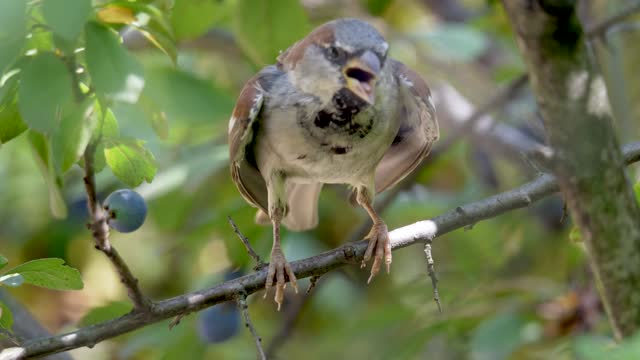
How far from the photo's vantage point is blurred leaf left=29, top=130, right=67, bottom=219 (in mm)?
2039

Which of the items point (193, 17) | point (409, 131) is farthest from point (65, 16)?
point (409, 131)

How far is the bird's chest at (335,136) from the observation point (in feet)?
10.6

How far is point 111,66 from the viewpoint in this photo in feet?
6.54

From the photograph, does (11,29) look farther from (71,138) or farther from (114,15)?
(114,15)

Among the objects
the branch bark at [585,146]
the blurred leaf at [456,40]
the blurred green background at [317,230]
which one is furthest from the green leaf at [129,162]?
the blurred leaf at [456,40]

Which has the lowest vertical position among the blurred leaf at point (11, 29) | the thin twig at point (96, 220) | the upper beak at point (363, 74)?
the upper beak at point (363, 74)

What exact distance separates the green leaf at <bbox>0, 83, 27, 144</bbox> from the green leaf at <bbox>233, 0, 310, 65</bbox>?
1096mm

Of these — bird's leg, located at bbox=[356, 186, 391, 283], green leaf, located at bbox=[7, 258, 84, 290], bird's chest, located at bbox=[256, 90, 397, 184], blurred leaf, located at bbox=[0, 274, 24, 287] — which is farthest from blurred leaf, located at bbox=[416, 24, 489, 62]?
blurred leaf, located at bbox=[0, 274, 24, 287]

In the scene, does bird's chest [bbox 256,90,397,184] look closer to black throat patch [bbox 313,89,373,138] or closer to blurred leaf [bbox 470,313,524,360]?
black throat patch [bbox 313,89,373,138]

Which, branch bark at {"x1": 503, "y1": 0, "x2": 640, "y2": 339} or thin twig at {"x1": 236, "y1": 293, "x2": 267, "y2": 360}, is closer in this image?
branch bark at {"x1": 503, "y1": 0, "x2": 640, "y2": 339}

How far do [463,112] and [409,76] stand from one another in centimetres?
202

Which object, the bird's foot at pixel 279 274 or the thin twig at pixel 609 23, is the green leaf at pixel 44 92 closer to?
the bird's foot at pixel 279 274

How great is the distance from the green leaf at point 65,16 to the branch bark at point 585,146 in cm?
80

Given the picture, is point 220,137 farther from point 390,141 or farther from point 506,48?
point 506,48
